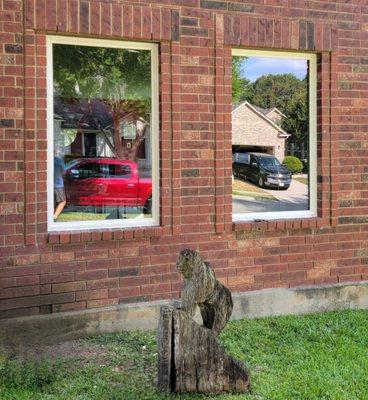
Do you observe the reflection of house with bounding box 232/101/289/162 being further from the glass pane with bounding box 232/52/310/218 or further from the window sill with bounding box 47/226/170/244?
the window sill with bounding box 47/226/170/244

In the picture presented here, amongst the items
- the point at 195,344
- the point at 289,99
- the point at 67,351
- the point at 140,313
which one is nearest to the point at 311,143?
the point at 289,99

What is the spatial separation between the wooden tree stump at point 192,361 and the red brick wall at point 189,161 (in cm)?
161

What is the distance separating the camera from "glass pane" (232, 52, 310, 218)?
605cm

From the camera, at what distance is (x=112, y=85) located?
5641 mm

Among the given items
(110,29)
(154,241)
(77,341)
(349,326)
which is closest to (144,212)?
(154,241)

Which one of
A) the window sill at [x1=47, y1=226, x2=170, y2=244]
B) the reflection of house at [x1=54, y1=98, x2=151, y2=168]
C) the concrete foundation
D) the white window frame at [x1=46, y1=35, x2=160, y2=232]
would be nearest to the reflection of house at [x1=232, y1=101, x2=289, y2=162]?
the white window frame at [x1=46, y1=35, x2=160, y2=232]

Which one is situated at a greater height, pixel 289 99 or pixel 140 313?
pixel 289 99

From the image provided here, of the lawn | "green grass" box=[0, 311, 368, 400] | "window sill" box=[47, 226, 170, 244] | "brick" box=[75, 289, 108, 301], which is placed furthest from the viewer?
the lawn

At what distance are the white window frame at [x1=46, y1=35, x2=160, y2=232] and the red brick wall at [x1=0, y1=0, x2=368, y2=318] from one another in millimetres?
104

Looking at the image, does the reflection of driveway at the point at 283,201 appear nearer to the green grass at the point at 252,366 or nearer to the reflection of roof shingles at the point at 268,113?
the reflection of roof shingles at the point at 268,113

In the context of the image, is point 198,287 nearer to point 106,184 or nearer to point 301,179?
point 106,184

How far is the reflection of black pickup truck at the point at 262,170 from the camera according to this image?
237 inches

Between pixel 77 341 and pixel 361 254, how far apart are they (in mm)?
3200

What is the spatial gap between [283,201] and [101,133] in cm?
205
